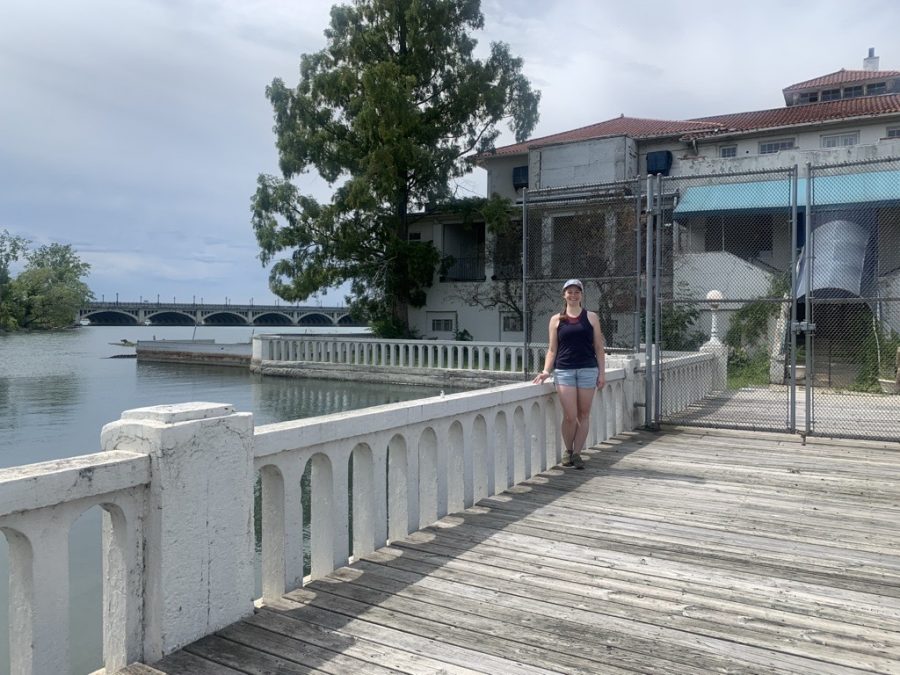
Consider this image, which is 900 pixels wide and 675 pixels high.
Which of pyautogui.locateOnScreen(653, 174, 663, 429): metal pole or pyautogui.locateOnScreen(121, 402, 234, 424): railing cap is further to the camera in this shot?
pyautogui.locateOnScreen(653, 174, 663, 429): metal pole

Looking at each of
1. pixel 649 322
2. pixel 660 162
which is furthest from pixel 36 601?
pixel 660 162

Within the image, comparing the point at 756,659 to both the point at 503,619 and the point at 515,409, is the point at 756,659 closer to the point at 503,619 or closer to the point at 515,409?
the point at 503,619

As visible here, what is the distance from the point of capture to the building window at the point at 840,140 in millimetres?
22953

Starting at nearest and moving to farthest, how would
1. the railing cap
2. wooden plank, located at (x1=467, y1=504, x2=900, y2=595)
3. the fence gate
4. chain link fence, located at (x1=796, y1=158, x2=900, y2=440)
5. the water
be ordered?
the railing cap < wooden plank, located at (x1=467, y1=504, x2=900, y2=595) < the water < the fence gate < chain link fence, located at (x1=796, y1=158, x2=900, y2=440)

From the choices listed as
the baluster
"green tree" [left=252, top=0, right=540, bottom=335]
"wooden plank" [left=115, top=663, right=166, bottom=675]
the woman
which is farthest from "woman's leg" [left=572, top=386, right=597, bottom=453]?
"green tree" [left=252, top=0, right=540, bottom=335]

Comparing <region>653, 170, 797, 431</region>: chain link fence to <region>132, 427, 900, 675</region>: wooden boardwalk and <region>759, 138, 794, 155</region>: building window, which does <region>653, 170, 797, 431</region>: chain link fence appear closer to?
<region>759, 138, 794, 155</region>: building window

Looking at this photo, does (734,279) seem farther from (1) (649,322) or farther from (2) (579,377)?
(2) (579,377)

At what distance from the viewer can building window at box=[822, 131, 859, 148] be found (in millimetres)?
22953

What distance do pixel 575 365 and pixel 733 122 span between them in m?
25.6

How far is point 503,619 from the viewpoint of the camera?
2986mm

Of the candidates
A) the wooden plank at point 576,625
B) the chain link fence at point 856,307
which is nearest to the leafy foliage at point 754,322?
the chain link fence at point 856,307

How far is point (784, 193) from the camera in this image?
1778cm

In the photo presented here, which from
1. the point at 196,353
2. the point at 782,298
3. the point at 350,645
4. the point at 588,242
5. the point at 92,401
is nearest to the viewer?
the point at 350,645

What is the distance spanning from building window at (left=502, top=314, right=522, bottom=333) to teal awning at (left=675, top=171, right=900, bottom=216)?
355 inches
